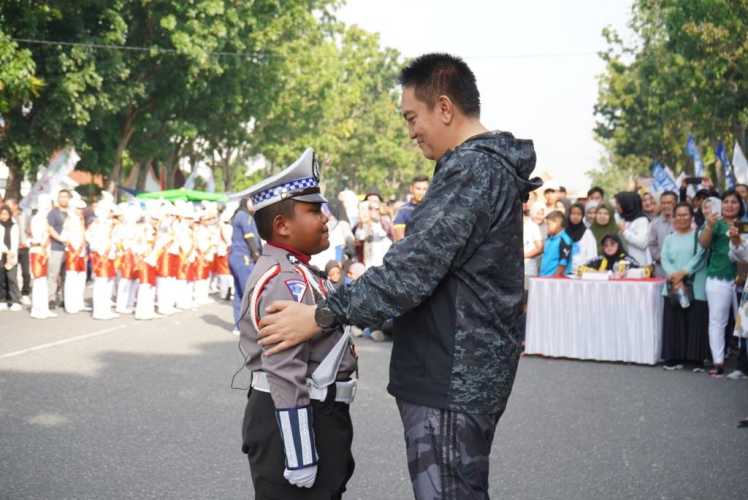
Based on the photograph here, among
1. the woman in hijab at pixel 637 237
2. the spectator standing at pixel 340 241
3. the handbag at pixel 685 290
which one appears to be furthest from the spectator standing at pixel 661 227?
the spectator standing at pixel 340 241

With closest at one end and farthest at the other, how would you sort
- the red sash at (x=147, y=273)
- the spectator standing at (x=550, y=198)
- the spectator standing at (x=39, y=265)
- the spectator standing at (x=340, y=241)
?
the spectator standing at (x=550, y=198), the spectator standing at (x=340, y=241), the spectator standing at (x=39, y=265), the red sash at (x=147, y=273)

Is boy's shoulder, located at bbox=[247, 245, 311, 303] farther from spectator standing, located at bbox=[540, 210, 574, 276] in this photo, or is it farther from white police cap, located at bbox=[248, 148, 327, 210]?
spectator standing, located at bbox=[540, 210, 574, 276]

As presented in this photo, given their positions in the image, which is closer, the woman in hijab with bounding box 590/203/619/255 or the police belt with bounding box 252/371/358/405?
the police belt with bounding box 252/371/358/405

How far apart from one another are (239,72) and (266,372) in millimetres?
29527

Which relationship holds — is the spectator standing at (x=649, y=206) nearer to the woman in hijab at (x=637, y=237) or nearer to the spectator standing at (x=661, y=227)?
the woman in hijab at (x=637, y=237)

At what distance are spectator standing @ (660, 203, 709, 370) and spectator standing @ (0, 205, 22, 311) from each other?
10.9 m

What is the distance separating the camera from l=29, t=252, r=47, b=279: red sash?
15258 mm

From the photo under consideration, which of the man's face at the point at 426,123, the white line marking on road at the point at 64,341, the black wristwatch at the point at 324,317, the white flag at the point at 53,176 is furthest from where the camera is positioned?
the white flag at the point at 53,176

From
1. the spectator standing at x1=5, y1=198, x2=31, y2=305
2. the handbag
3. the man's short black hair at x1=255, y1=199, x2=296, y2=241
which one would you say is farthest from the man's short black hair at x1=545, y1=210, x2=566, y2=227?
the spectator standing at x1=5, y1=198, x2=31, y2=305

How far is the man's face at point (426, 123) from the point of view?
2.98m

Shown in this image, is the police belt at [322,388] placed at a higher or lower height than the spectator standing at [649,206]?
lower

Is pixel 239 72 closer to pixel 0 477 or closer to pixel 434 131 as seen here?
pixel 0 477

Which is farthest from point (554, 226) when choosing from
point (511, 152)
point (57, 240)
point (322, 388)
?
point (511, 152)

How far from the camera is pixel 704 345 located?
10.7 meters
